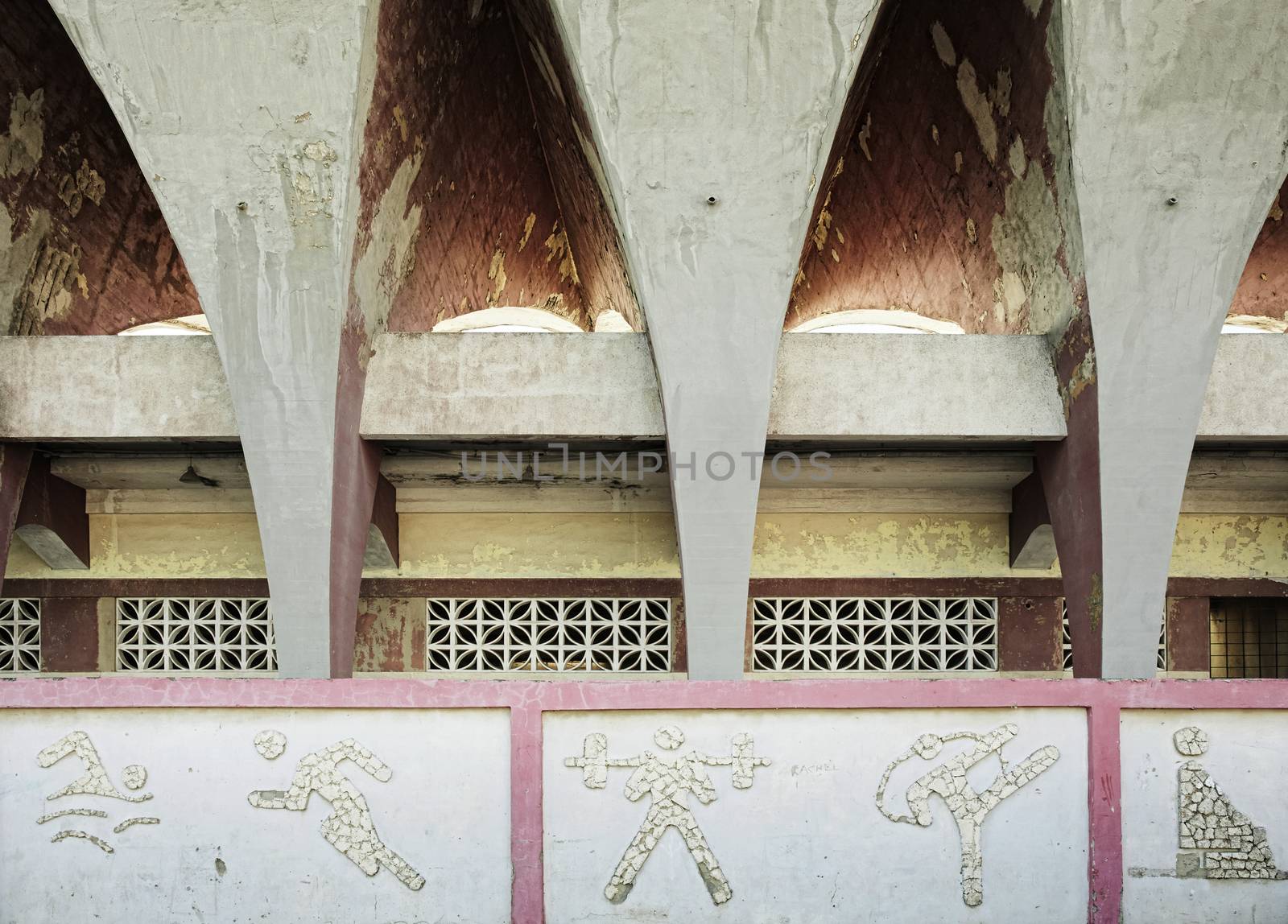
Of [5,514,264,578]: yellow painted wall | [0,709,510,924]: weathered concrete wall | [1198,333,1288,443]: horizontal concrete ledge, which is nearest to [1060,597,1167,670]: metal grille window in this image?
[1198,333,1288,443]: horizontal concrete ledge

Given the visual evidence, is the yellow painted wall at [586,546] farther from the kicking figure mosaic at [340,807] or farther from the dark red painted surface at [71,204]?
the kicking figure mosaic at [340,807]

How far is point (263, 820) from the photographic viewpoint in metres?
4.01

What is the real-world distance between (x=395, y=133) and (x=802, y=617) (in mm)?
4778

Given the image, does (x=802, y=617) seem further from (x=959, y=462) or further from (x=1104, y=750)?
(x=1104, y=750)

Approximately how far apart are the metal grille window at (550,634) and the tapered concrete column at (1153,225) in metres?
3.34

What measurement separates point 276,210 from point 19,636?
4.89 metres

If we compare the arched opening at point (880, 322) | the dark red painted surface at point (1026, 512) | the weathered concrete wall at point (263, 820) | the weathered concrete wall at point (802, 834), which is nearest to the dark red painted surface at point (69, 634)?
the weathered concrete wall at point (263, 820)

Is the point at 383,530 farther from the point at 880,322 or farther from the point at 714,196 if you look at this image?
the point at 880,322

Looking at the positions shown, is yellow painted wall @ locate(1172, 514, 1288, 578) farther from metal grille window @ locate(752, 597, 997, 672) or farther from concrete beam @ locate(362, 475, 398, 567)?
concrete beam @ locate(362, 475, 398, 567)

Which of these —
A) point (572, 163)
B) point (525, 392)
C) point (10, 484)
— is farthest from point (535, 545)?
point (10, 484)

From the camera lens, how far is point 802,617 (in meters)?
7.05

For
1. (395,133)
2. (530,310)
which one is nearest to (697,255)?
(395,133)

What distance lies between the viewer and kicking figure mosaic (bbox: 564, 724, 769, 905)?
4.01m

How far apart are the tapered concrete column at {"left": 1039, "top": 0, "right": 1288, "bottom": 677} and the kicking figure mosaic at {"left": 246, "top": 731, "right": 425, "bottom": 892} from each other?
4.21 m
